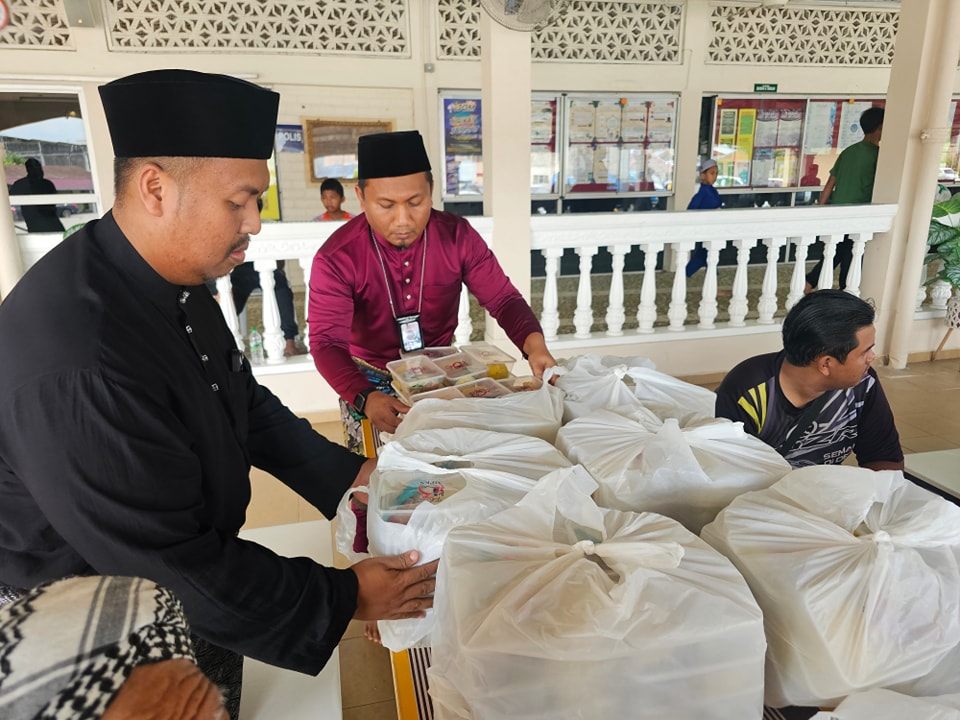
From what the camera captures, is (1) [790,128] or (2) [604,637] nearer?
(2) [604,637]

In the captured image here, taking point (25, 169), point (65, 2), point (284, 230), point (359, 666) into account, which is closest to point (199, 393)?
point (359, 666)

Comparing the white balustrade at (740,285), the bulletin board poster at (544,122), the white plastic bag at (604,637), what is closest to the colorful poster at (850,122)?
the bulletin board poster at (544,122)

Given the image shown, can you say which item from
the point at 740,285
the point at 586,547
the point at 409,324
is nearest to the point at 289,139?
the point at 740,285

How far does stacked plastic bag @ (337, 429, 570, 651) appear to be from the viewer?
1034 millimetres

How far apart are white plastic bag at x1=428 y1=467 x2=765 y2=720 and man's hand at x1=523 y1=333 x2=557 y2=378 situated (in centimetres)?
103

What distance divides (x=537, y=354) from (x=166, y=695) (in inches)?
57.8

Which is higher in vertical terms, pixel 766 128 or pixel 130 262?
pixel 766 128

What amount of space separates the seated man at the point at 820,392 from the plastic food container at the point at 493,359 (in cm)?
64

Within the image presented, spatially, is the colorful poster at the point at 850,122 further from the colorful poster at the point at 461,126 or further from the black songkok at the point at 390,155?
the black songkok at the point at 390,155

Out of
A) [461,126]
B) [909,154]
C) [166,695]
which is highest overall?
[461,126]

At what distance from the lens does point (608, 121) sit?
23.9ft

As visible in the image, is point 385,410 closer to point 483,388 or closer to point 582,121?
point 483,388

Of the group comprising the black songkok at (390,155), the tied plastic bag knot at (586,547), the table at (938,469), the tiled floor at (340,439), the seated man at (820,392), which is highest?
the black songkok at (390,155)

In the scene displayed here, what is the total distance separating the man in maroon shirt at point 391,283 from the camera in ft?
6.07
